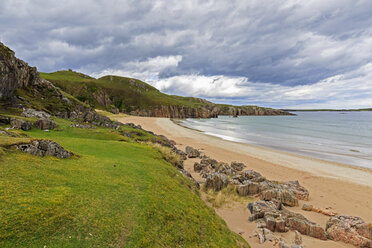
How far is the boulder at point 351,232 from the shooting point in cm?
1003

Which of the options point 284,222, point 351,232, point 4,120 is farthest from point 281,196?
point 4,120

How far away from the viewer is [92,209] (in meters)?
6.45

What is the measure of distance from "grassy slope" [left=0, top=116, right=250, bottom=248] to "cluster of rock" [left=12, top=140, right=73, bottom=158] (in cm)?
65

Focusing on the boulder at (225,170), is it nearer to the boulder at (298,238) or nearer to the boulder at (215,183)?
the boulder at (215,183)

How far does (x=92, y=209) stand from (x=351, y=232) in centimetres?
1328

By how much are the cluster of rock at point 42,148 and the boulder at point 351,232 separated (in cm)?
1617

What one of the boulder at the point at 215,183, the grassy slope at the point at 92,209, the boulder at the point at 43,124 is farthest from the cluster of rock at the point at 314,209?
the boulder at the point at 43,124

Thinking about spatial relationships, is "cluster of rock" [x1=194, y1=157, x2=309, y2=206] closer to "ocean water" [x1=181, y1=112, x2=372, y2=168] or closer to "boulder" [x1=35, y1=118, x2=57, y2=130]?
"boulder" [x1=35, y1=118, x2=57, y2=130]

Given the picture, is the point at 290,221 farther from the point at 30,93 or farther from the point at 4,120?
the point at 30,93

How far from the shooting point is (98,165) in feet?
36.4

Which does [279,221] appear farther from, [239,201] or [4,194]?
[4,194]

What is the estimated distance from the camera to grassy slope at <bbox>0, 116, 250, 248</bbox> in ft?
17.2

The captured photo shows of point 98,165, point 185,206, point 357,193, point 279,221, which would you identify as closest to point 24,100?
point 98,165

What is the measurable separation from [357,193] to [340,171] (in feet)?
29.3
